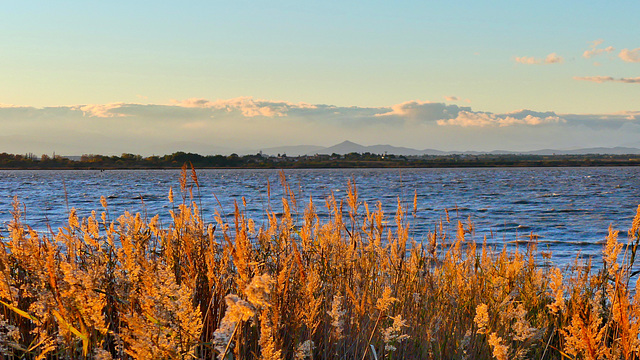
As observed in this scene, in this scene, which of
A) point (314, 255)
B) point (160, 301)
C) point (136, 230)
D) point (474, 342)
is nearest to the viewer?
point (160, 301)

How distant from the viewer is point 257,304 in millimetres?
1442

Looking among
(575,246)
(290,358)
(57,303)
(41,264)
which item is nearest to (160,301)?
(57,303)

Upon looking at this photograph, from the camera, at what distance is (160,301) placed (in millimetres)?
1901

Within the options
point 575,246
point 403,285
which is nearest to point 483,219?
point 575,246

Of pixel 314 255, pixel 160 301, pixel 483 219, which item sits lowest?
pixel 483 219

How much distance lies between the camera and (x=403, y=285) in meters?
4.80

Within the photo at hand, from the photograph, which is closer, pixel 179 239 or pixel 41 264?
pixel 41 264

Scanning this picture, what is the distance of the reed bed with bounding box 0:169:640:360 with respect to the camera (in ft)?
6.31

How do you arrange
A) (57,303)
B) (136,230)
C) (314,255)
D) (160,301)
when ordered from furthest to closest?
(314,255) → (136,230) → (57,303) → (160,301)

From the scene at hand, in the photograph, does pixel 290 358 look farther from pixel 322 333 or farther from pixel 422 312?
pixel 422 312

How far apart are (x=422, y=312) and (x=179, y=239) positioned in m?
2.20

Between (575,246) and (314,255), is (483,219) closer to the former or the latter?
(575,246)

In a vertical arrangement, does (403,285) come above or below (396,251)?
below

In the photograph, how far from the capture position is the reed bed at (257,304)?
6.31ft
